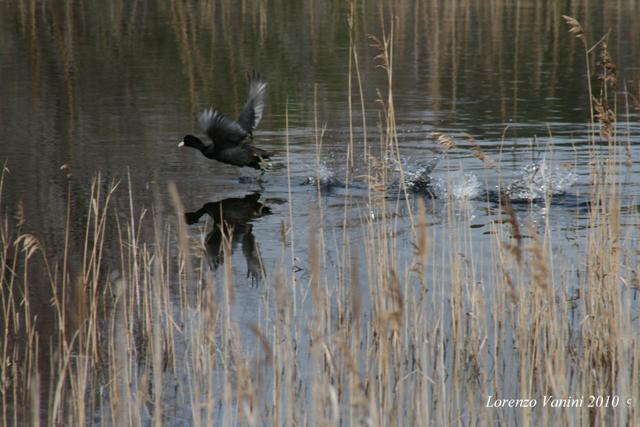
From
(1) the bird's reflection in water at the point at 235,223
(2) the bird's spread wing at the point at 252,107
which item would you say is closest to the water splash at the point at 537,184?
(1) the bird's reflection in water at the point at 235,223

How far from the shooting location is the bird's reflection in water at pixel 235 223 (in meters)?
7.38

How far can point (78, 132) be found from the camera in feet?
38.7

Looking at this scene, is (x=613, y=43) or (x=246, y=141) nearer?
(x=246, y=141)

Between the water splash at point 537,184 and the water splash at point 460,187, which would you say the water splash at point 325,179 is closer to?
the water splash at point 460,187

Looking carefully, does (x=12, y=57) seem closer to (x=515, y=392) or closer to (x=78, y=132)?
(x=78, y=132)

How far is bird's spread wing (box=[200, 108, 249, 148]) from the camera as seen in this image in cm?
966

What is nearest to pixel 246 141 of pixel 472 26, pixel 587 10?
pixel 472 26

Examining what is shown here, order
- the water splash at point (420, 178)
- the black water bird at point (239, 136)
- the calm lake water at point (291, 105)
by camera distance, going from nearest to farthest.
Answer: the calm lake water at point (291, 105)
the water splash at point (420, 178)
the black water bird at point (239, 136)

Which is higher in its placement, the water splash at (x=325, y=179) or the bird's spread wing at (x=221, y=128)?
the bird's spread wing at (x=221, y=128)

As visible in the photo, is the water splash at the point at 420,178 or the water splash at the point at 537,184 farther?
the water splash at the point at 420,178

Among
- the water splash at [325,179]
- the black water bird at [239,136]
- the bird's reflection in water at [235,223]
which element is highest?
the black water bird at [239,136]

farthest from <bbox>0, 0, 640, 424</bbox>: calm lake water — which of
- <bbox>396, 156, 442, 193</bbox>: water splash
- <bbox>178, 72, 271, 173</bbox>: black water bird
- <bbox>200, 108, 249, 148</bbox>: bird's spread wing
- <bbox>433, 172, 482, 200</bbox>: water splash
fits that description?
<bbox>200, 108, 249, 148</bbox>: bird's spread wing

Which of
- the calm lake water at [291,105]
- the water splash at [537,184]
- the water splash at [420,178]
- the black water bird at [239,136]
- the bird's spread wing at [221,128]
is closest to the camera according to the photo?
the calm lake water at [291,105]

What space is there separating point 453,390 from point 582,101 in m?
10.9
